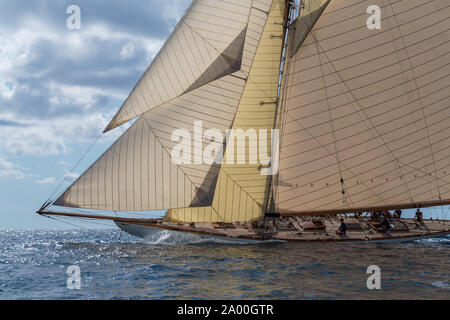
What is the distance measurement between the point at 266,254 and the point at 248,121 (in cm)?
757

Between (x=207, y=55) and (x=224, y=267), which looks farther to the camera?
(x=207, y=55)

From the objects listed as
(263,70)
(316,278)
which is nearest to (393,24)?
(263,70)

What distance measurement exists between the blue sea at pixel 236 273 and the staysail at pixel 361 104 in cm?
379

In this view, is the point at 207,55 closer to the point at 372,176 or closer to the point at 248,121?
the point at 248,121

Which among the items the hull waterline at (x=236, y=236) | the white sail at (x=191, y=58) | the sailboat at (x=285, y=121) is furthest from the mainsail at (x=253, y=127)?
the white sail at (x=191, y=58)

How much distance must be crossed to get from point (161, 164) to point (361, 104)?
492 inches

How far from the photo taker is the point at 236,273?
18.1m

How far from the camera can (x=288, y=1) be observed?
27422 mm

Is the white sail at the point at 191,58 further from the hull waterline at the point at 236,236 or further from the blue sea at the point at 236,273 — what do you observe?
the hull waterline at the point at 236,236

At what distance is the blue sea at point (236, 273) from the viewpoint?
15000 mm

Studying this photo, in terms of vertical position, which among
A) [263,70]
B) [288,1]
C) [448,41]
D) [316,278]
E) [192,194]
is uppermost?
[288,1]

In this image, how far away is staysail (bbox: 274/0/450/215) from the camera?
26766 millimetres

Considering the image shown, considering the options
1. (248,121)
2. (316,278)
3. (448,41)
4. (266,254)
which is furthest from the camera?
(448,41)
